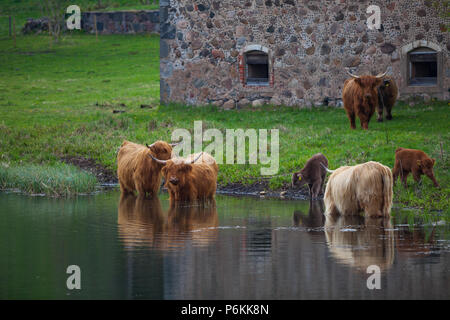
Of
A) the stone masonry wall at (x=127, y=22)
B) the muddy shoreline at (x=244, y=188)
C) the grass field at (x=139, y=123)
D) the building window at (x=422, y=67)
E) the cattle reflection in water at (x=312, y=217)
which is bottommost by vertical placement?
the cattle reflection in water at (x=312, y=217)

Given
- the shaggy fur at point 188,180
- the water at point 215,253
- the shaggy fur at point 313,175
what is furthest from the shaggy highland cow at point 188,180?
the shaggy fur at point 313,175

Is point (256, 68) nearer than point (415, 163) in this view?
No

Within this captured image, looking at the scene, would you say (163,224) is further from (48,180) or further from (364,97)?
(364,97)

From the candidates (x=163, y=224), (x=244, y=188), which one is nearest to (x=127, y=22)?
(x=244, y=188)

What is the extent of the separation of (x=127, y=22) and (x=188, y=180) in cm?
2271

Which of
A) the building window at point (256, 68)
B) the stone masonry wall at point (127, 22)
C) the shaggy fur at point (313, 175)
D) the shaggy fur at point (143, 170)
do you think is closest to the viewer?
the shaggy fur at point (313, 175)

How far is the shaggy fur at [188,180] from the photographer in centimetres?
1491

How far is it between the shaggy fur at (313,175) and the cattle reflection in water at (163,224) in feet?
4.91

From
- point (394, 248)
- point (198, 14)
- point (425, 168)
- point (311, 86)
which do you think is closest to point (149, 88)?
point (198, 14)

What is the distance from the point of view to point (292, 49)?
22.5m

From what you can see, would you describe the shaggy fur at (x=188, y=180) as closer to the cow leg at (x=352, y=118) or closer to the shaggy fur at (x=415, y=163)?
the shaggy fur at (x=415, y=163)

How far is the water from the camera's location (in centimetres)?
955

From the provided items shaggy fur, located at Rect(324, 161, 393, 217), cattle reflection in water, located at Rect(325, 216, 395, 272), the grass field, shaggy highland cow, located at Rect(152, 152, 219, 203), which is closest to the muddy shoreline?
the grass field

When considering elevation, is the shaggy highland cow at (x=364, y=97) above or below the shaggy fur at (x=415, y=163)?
above
